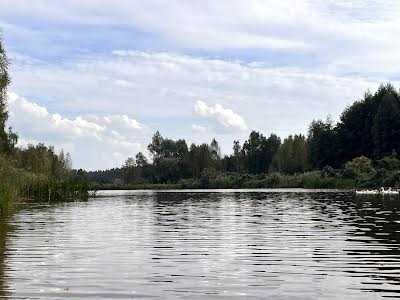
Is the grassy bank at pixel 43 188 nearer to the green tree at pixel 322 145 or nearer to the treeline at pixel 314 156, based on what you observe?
the treeline at pixel 314 156

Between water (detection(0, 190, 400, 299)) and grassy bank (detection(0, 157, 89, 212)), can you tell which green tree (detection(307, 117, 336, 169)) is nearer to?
grassy bank (detection(0, 157, 89, 212))

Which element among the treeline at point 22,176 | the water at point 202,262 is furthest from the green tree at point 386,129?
the water at point 202,262

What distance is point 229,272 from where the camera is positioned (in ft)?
42.1

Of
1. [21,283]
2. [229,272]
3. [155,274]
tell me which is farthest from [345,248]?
[21,283]

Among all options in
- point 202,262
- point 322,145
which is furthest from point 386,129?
point 202,262

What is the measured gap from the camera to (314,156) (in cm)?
13000

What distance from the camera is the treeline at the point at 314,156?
102 meters

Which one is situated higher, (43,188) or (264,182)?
(264,182)

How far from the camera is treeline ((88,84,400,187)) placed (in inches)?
4018

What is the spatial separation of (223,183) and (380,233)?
108 m

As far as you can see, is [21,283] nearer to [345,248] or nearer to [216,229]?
[345,248]

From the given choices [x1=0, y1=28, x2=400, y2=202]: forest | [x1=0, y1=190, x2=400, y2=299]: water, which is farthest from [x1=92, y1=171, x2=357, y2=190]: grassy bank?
[x1=0, y1=190, x2=400, y2=299]: water

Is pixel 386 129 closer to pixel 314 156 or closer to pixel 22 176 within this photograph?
pixel 314 156

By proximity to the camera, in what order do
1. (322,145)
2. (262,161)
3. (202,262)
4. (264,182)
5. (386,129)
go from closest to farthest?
(202,262)
(386,129)
(264,182)
(322,145)
(262,161)
